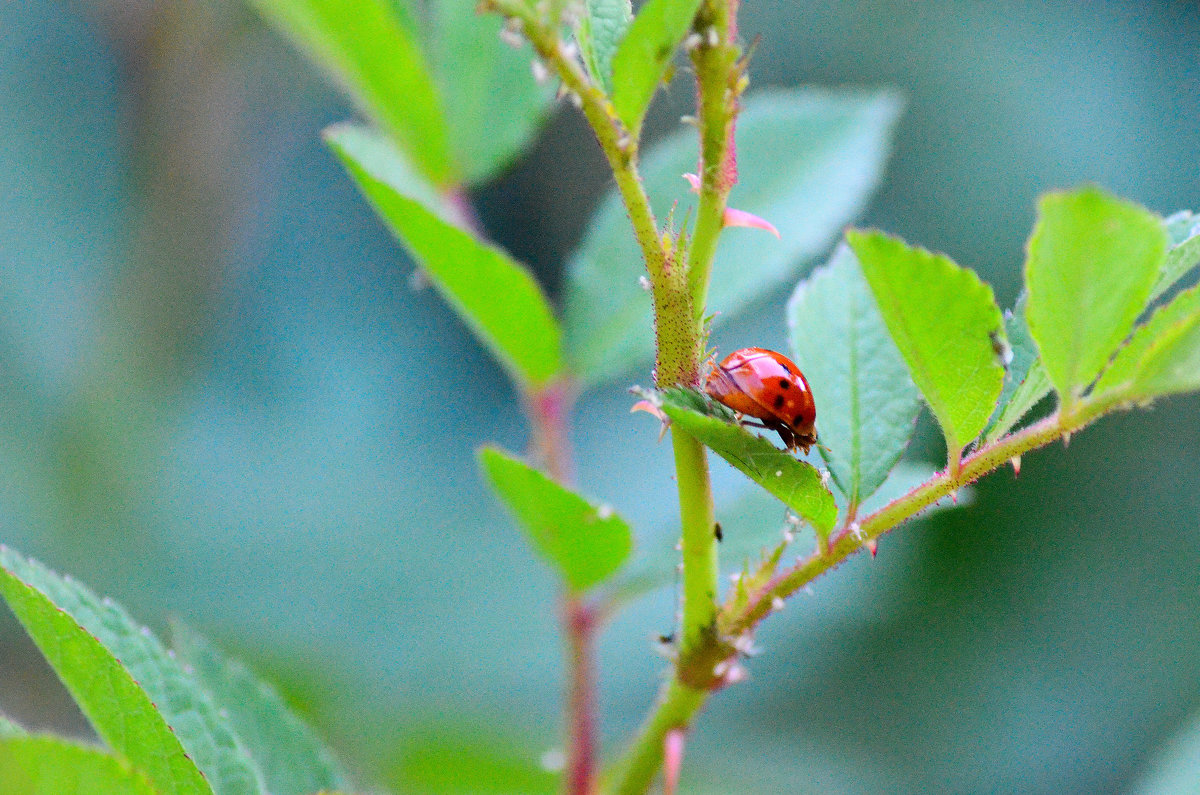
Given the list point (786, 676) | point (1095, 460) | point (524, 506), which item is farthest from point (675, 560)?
point (1095, 460)

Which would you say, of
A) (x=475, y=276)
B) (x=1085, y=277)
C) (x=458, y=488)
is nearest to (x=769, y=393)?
(x=1085, y=277)

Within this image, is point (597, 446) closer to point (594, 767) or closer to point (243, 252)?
point (243, 252)

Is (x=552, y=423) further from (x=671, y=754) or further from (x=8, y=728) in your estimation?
(x=8, y=728)

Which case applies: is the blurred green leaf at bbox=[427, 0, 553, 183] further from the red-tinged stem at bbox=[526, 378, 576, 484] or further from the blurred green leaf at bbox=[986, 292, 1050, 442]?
the blurred green leaf at bbox=[986, 292, 1050, 442]

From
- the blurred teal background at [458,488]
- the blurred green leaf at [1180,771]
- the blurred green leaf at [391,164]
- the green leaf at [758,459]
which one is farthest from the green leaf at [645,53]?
the blurred teal background at [458,488]

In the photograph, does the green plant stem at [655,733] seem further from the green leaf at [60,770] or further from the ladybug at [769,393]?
the green leaf at [60,770]
